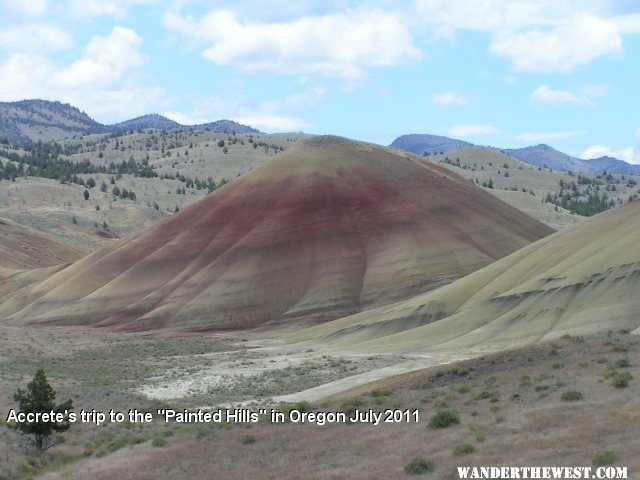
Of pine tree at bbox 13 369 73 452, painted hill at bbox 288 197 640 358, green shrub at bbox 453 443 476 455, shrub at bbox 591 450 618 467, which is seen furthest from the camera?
painted hill at bbox 288 197 640 358

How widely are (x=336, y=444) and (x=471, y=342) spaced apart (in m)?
27.1

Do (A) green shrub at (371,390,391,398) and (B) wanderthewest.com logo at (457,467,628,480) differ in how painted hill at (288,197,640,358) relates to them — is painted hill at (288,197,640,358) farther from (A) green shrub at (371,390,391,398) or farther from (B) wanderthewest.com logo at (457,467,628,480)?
(B) wanderthewest.com logo at (457,467,628,480)

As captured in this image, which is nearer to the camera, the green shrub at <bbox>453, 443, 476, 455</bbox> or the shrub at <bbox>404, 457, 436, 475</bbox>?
the shrub at <bbox>404, 457, 436, 475</bbox>

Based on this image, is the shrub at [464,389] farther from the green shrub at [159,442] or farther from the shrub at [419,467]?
the green shrub at [159,442]

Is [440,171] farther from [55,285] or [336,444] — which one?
[336,444]

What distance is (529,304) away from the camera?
53.7 m

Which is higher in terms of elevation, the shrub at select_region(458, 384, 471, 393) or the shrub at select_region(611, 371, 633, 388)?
the shrub at select_region(611, 371, 633, 388)

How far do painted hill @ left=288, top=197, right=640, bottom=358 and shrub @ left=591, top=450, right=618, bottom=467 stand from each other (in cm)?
2656

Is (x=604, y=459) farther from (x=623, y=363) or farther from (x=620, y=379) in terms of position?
(x=623, y=363)

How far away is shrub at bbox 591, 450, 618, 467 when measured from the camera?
62.5 feet

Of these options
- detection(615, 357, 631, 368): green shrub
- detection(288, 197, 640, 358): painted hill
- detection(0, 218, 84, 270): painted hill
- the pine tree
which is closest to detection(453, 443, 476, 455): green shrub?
detection(615, 357, 631, 368): green shrub

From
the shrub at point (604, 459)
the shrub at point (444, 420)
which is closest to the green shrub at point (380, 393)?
the shrub at point (444, 420)

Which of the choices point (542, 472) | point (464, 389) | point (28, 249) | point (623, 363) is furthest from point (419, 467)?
point (28, 249)

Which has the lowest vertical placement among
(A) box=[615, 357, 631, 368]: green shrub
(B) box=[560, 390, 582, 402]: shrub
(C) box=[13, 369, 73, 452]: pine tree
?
(C) box=[13, 369, 73, 452]: pine tree
